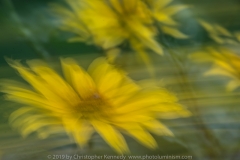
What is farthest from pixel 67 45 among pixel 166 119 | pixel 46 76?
pixel 166 119

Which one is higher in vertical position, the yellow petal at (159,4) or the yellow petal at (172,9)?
the yellow petal at (159,4)

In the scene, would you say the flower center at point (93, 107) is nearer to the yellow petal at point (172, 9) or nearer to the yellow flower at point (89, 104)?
the yellow flower at point (89, 104)

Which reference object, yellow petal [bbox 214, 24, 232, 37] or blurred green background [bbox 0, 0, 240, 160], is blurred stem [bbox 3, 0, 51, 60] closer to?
blurred green background [bbox 0, 0, 240, 160]

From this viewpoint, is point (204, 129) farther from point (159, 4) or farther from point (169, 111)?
point (159, 4)

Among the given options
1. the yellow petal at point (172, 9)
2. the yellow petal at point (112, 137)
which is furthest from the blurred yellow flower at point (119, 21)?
the yellow petal at point (112, 137)

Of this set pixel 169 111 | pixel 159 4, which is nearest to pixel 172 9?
pixel 159 4

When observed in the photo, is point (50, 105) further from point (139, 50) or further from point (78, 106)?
point (139, 50)
